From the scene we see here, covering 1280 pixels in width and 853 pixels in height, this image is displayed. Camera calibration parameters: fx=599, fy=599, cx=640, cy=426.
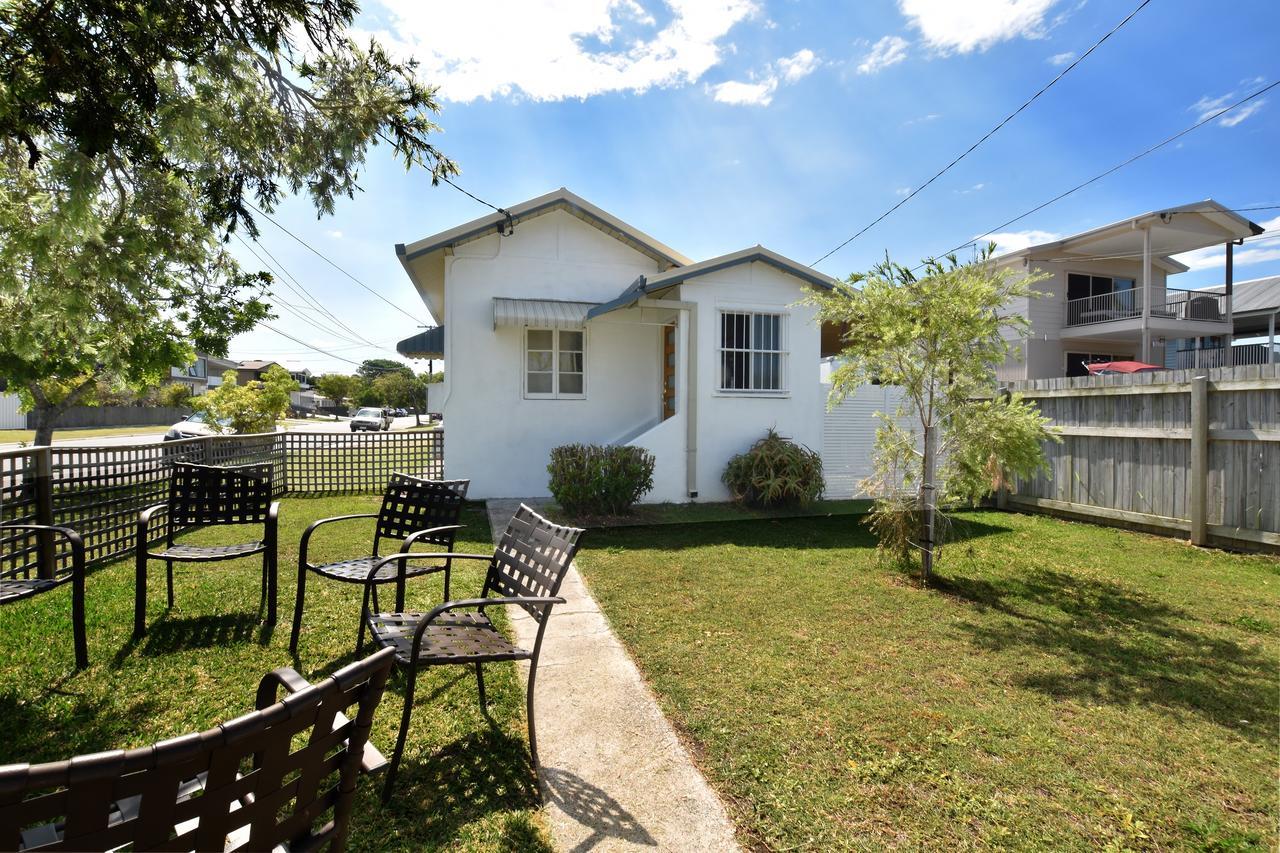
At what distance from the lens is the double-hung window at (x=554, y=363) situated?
36.5ft

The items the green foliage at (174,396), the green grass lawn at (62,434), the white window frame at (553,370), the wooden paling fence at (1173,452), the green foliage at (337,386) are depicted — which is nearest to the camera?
the wooden paling fence at (1173,452)

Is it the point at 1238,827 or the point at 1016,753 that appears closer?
the point at 1238,827

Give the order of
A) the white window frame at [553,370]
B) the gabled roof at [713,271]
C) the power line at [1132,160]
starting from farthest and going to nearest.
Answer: the white window frame at [553,370], the gabled roof at [713,271], the power line at [1132,160]

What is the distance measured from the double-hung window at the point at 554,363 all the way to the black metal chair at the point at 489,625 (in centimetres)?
770

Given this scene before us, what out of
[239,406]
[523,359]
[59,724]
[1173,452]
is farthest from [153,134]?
[239,406]

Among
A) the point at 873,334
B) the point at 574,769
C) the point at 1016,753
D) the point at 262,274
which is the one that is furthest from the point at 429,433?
the point at 1016,753

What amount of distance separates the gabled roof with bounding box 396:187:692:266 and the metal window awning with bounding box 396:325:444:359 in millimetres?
1638

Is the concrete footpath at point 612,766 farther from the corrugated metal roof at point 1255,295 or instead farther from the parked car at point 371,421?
the parked car at point 371,421

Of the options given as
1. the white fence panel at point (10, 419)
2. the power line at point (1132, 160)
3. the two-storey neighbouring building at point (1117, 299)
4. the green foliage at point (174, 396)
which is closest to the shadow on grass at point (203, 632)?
the power line at point (1132, 160)

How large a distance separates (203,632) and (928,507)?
6.16 metres

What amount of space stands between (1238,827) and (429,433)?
1217 cm

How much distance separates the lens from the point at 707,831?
2.36 m

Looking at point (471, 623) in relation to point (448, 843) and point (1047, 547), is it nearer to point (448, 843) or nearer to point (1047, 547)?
point (448, 843)

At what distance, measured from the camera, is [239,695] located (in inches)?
132
